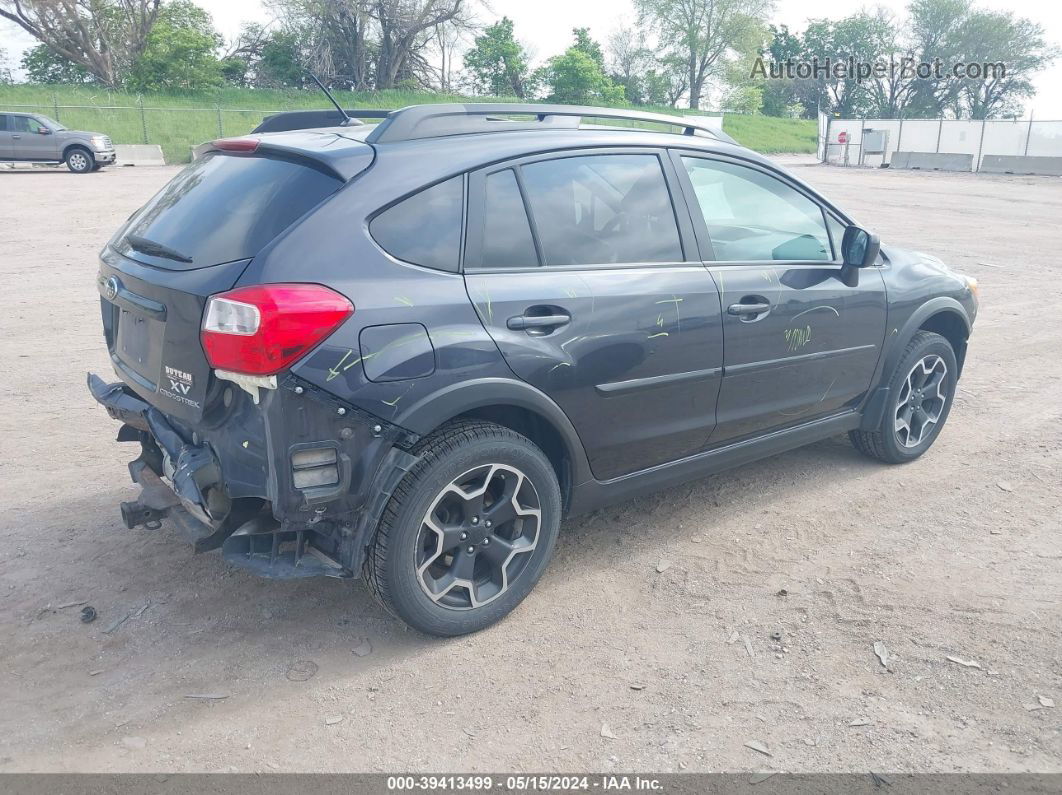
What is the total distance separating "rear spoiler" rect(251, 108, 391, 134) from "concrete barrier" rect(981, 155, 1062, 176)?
3696 centimetres

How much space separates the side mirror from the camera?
14.4 ft

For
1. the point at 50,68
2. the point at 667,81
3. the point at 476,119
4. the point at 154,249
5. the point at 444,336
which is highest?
the point at 667,81

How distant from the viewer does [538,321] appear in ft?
11.0

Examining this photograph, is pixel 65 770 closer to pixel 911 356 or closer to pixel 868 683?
pixel 868 683

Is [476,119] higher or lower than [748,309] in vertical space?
higher

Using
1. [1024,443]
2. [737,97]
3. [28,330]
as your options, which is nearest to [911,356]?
[1024,443]

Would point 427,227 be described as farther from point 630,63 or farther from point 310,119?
point 630,63

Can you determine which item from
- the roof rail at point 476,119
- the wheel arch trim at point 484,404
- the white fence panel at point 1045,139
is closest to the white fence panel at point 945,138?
the white fence panel at point 1045,139

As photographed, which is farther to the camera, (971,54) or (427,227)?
(971,54)

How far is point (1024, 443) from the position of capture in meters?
5.51

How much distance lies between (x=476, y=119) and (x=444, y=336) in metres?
1.05

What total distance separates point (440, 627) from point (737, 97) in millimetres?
80044

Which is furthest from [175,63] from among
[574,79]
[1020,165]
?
[1020,165]

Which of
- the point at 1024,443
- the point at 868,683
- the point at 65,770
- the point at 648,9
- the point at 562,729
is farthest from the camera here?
the point at 648,9
